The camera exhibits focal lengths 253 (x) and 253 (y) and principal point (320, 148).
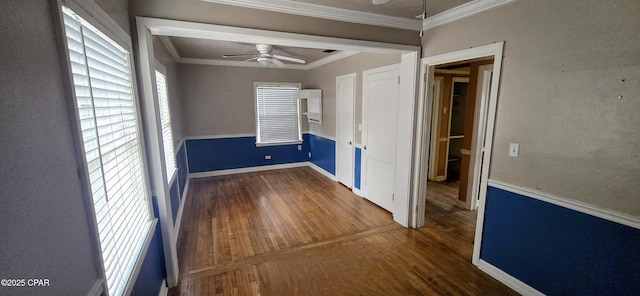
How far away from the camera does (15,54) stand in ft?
2.18

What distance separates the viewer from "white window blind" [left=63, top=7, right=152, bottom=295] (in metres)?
1.01

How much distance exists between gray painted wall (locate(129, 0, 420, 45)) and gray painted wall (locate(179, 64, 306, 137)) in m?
3.45

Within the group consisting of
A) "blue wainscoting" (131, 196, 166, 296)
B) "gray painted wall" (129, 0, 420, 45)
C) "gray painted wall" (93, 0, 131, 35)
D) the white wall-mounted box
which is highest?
"gray painted wall" (129, 0, 420, 45)

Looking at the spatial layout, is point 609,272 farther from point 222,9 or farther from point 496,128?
point 222,9

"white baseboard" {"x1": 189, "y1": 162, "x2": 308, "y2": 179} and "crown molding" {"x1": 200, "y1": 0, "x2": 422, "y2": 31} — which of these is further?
"white baseboard" {"x1": 189, "y1": 162, "x2": 308, "y2": 179}

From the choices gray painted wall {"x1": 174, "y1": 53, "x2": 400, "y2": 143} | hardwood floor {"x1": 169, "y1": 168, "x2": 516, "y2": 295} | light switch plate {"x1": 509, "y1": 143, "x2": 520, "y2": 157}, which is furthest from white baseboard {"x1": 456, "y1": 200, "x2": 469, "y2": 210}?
gray painted wall {"x1": 174, "y1": 53, "x2": 400, "y2": 143}

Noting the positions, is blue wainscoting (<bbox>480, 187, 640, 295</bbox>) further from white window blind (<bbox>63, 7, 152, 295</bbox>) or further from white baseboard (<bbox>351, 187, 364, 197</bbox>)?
white window blind (<bbox>63, 7, 152, 295</bbox>)

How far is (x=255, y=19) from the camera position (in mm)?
2113

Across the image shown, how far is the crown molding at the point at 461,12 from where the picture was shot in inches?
→ 82.7

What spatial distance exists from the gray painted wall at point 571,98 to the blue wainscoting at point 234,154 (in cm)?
452

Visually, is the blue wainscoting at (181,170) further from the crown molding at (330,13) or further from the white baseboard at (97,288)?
the white baseboard at (97,288)

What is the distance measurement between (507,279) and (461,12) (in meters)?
2.40

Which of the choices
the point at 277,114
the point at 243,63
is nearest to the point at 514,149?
the point at 277,114

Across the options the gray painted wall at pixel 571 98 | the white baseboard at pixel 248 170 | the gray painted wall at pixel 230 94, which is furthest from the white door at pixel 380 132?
the white baseboard at pixel 248 170
